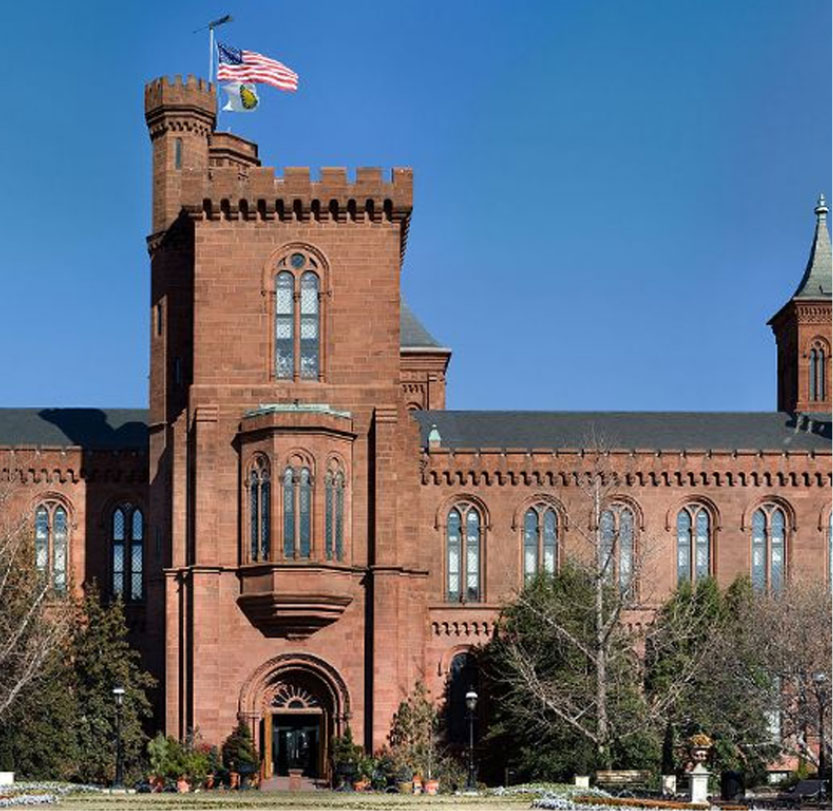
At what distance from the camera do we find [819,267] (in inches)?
3349

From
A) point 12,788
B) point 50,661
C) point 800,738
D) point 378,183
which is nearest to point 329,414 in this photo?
point 378,183

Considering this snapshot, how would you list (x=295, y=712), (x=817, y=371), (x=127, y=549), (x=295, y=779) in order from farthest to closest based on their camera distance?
(x=817, y=371) < (x=127, y=549) < (x=295, y=712) < (x=295, y=779)

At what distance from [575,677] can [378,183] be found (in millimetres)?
16272

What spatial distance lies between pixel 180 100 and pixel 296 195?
7.38 meters

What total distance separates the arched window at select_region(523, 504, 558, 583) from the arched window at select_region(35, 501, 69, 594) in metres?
16.1

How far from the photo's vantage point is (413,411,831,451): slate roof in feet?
234

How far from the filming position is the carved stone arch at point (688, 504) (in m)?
69.1

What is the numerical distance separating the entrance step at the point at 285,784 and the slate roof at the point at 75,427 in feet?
50.4

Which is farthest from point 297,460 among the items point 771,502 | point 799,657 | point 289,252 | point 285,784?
point 771,502

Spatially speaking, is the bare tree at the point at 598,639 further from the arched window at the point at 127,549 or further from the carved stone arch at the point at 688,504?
the arched window at the point at 127,549

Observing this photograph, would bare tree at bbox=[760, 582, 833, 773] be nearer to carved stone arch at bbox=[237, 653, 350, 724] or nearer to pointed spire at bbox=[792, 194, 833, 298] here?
carved stone arch at bbox=[237, 653, 350, 724]

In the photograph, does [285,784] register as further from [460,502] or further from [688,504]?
[688,504]

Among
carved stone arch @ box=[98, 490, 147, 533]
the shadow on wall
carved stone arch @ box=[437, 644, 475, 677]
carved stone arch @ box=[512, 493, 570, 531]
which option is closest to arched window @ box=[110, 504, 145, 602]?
carved stone arch @ box=[98, 490, 147, 533]

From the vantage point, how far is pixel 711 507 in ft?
227
